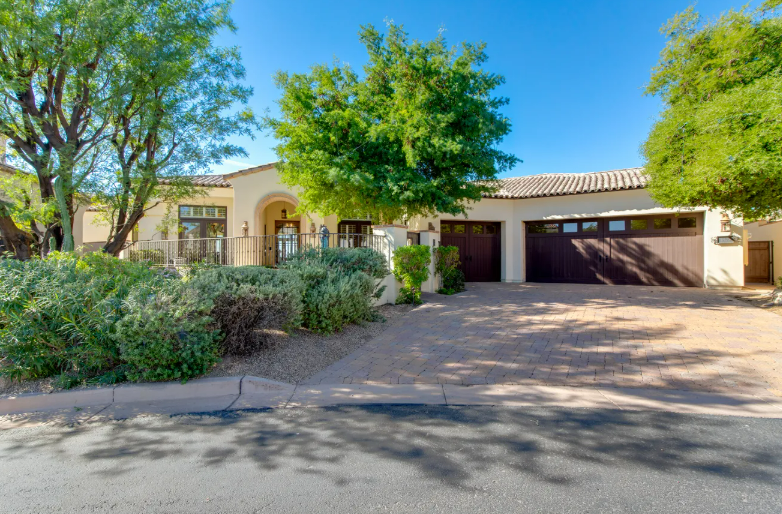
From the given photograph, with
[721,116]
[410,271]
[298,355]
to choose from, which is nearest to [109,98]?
[298,355]

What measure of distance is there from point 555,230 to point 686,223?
436cm

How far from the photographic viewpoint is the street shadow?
3.02 meters

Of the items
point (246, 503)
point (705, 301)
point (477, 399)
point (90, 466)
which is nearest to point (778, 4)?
point (705, 301)

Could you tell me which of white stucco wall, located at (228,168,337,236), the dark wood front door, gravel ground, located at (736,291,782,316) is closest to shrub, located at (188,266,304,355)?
gravel ground, located at (736,291,782,316)

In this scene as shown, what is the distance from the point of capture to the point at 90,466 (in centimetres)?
311

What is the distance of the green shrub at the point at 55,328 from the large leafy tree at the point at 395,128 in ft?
20.8

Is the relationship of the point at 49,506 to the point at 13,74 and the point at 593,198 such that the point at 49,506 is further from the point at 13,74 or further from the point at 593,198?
the point at 593,198

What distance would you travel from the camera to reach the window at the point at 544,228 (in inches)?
656

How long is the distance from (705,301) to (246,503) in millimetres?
11978

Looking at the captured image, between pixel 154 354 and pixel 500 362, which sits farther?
pixel 500 362

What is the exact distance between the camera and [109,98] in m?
6.70

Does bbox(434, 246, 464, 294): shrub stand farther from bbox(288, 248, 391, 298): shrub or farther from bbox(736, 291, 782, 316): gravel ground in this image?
bbox(736, 291, 782, 316): gravel ground

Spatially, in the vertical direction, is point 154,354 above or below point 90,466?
above

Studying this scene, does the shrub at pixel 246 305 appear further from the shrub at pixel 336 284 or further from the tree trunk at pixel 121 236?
the tree trunk at pixel 121 236
